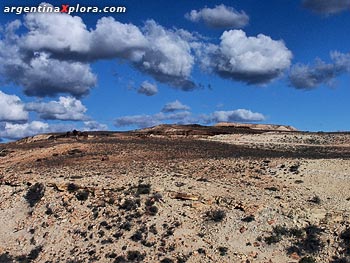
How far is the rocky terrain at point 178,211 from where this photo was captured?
23141mm

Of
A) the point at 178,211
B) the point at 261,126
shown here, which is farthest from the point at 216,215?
the point at 261,126

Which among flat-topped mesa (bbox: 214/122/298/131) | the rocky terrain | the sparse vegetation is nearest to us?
the rocky terrain

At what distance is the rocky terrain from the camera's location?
2314 cm

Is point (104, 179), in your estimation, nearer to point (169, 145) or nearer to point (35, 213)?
point (35, 213)

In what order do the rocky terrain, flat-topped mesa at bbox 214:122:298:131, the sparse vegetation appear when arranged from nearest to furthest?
the rocky terrain
the sparse vegetation
flat-topped mesa at bbox 214:122:298:131

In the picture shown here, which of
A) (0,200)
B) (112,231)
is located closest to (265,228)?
(112,231)

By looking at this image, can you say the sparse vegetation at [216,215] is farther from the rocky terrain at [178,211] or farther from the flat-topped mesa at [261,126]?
the flat-topped mesa at [261,126]

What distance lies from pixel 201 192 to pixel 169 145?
18548 mm

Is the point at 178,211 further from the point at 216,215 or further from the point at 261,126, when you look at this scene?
the point at 261,126

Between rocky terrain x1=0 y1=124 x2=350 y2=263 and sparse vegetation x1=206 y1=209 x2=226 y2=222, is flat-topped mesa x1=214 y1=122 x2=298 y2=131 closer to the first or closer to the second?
rocky terrain x1=0 y1=124 x2=350 y2=263

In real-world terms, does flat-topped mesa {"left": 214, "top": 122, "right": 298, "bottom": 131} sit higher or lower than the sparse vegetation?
higher

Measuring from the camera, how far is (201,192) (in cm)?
2700

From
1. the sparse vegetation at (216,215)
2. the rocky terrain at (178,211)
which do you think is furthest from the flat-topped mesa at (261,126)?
the sparse vegetation at (216,215)

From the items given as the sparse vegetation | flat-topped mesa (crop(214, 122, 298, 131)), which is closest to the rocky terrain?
the sparse vegetation
